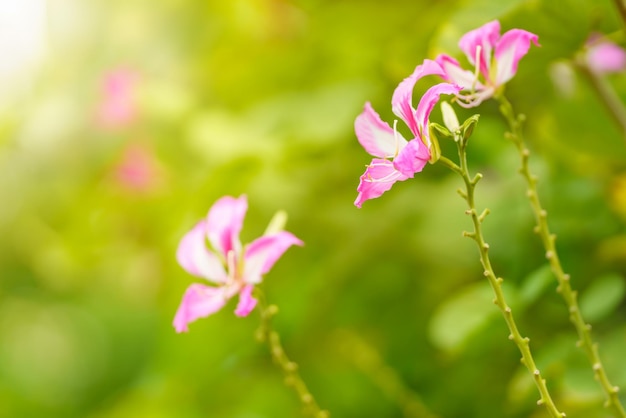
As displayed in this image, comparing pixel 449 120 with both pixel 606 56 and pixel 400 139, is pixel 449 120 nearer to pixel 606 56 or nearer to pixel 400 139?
pixel 400 139

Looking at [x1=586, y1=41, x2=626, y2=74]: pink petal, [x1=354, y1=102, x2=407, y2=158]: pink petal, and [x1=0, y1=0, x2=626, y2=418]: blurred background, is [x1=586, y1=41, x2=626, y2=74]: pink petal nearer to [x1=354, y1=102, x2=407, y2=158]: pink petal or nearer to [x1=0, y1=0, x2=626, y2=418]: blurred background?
[x1=0, y1=0, x2=626, y2=418]: blurred background

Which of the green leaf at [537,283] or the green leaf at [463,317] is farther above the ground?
the green leaf at [463,317]

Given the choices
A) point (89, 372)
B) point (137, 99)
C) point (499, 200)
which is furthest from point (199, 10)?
point (499, 200)

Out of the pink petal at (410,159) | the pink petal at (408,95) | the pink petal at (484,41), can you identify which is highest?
the pink petal at (484,41)

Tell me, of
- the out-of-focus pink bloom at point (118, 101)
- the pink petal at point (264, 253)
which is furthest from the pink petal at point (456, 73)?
the out-of-focus pink bloom at point (118, 101)

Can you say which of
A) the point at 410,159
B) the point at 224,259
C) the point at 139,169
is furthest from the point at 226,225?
the point at 139,169

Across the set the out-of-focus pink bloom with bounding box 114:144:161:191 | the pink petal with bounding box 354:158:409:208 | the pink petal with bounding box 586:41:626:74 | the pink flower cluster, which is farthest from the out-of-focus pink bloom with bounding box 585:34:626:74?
the out-of-focus pink bloom with bounding box 114:144:161:191

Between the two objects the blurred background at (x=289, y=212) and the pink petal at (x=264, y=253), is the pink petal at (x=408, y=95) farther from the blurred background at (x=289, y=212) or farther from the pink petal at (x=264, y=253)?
the blurred background at (x=289, y=212)
